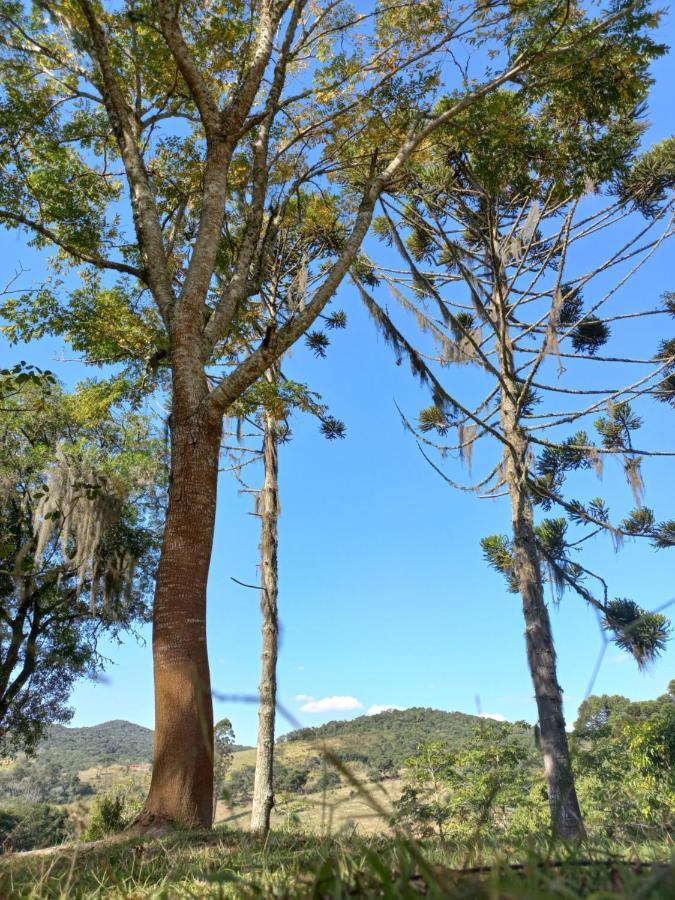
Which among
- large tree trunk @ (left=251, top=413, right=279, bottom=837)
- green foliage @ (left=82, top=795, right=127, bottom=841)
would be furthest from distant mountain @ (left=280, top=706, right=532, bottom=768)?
green foliage @ (left=82, top=795, right=127, bottom=841)

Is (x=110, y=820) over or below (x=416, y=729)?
below

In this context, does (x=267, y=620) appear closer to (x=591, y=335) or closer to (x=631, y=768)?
(x=591, y=335)

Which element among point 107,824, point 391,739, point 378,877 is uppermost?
point 378,877

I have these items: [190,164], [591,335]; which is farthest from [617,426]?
[190,164]

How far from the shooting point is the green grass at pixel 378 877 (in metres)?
0.66

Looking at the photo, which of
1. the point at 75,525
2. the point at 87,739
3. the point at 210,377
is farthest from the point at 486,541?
the point at 87,739

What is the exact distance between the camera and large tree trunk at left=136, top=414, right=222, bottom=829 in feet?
15.4

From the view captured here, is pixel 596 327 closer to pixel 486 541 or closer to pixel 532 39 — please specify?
pixel 486 541

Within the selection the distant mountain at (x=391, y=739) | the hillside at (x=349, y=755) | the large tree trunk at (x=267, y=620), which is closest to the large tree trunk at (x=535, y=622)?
the distant mountain at (x=391, y=739)

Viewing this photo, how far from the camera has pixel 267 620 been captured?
36.3ft

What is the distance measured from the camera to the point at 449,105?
8.37m

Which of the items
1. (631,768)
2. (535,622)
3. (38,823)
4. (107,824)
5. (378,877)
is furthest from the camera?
(631,768)

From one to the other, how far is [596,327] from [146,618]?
1298cm

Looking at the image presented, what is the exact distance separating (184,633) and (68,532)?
7.10m
